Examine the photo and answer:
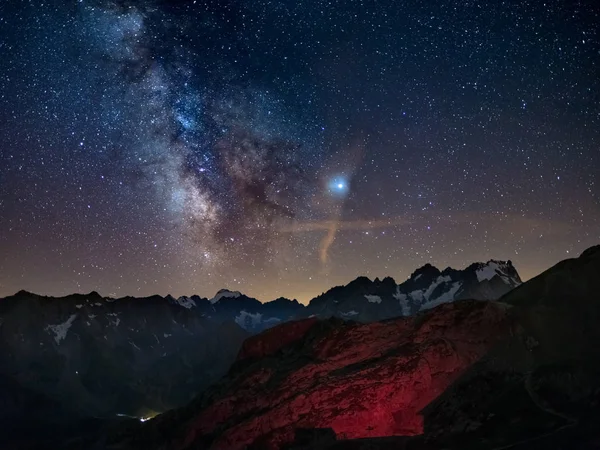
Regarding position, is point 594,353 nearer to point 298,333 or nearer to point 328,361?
point 328,361

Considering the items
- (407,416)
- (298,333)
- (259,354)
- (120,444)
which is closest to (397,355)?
(407,416)

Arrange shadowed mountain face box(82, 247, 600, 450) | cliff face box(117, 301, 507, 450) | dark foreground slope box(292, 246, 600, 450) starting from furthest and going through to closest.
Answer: cliff face box(117, 301, 507, 450) < shadowed mountain face box(82, 247, 600, 450) < dark foreground slope box(292, 246, 600, 450)

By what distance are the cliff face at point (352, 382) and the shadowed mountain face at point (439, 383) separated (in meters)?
0.16

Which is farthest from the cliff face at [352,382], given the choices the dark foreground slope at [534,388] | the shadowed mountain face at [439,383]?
the dark foreground slope at [534,388]

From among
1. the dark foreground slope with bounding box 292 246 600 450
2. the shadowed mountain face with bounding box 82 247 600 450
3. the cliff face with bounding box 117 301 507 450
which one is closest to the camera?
the dark foreground slope with bounding box 292 246 600 450

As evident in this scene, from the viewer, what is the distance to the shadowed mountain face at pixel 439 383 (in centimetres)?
4325

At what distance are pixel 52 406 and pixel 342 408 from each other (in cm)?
18148

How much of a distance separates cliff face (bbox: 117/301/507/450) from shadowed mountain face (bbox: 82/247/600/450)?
16 cm

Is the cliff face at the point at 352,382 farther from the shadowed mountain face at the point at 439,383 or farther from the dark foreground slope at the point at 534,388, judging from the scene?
the dark foreground slope at the point at 534,388

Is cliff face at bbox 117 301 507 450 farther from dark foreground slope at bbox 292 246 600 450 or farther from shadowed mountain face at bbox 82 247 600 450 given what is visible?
dark foreground slope at bbox 292 246 600 450

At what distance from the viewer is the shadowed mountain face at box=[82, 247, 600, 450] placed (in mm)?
43250

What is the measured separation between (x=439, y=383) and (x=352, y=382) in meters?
10.8

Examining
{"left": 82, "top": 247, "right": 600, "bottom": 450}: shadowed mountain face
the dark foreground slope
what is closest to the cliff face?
{"left": 82, "top": 247, "right": 600, "bottom": 450}: shadowed mountain face

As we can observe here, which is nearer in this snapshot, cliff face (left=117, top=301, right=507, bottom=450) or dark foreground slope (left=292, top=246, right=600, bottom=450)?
dark foreground slope (left=292, top=246, right=600, bottom=450)
